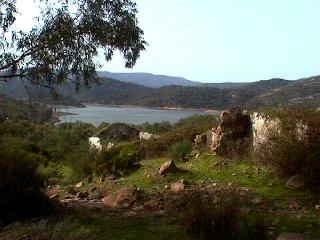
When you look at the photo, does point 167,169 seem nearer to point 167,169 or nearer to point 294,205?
point 167,169

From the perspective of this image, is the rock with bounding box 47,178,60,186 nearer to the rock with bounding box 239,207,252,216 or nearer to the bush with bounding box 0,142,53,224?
the bush with bounding box 0,142,53,224

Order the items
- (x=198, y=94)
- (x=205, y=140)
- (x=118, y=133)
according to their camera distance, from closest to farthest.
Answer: (x=205, y=140) → (x=118, y=133) → (x=198, y=94)

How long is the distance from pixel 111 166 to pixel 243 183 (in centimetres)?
559

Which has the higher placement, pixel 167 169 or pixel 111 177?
Result: pixel 167 169

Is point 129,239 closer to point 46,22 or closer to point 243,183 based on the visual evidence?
point 243,183

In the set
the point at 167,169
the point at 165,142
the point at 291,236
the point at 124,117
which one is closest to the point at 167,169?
the point at 167,169

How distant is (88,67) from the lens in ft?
39.1

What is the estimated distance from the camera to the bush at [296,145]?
34.6 feet

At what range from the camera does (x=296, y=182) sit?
35.1ft

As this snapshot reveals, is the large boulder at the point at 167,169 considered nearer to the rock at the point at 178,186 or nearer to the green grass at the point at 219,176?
the green grass at the point at 219,176

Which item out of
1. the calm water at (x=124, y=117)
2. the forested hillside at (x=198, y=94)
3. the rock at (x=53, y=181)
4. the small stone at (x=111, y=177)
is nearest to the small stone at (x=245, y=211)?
the small stone at (x=111, y=177)

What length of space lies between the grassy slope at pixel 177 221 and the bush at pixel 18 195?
678 mm

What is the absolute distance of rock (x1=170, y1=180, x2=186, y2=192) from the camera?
11109 mm

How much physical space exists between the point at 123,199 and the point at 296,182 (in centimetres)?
372
